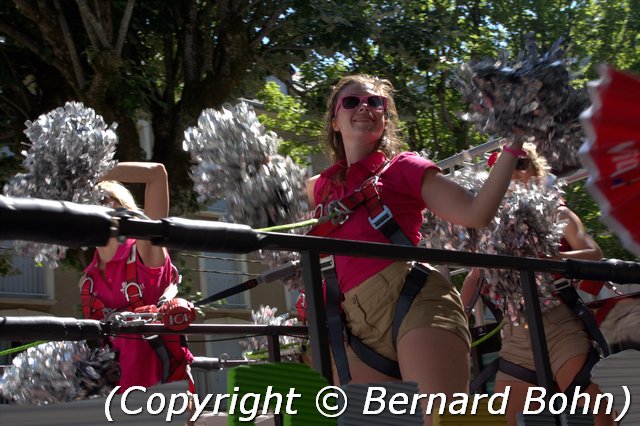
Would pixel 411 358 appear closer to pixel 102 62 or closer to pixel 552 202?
pixel 552 202

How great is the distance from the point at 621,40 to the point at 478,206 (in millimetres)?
15674

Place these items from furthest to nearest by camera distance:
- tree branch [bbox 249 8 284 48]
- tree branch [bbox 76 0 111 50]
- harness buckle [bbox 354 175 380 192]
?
tree branch [bbox 249 8 284 48] → tree branch [bbox 76 0 111 50] → harness buckle [bbox 354 175 380 192]

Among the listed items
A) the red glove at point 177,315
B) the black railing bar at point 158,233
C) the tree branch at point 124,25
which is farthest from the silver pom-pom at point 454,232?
the tree branch at point 124,25

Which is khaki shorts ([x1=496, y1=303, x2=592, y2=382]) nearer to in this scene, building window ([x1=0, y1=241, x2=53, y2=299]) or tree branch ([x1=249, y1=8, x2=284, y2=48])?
tree branch ([x1=249, y1=8, x2=284, y2=48])

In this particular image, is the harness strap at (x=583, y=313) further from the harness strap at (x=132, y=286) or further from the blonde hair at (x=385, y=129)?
the harness strap at (x=132, y=286)

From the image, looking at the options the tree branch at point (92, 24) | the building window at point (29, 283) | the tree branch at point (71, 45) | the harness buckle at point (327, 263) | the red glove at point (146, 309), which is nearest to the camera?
the harness buckle at point (327, 263)

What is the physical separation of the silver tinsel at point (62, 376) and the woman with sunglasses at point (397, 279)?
139cm

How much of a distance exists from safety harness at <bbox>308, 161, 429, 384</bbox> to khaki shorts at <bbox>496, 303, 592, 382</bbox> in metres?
1.10

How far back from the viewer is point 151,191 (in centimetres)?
363

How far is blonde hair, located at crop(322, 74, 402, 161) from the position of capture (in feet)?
10.2

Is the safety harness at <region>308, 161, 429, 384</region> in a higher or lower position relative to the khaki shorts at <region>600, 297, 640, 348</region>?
higher

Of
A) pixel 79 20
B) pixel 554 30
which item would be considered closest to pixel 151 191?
pixel 79 20

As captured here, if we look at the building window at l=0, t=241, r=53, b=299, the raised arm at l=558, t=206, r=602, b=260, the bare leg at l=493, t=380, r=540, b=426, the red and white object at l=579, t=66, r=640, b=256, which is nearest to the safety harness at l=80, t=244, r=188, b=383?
the bare leg at l=493, t=380, r=540, b=426

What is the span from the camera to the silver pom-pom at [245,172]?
3.05m
